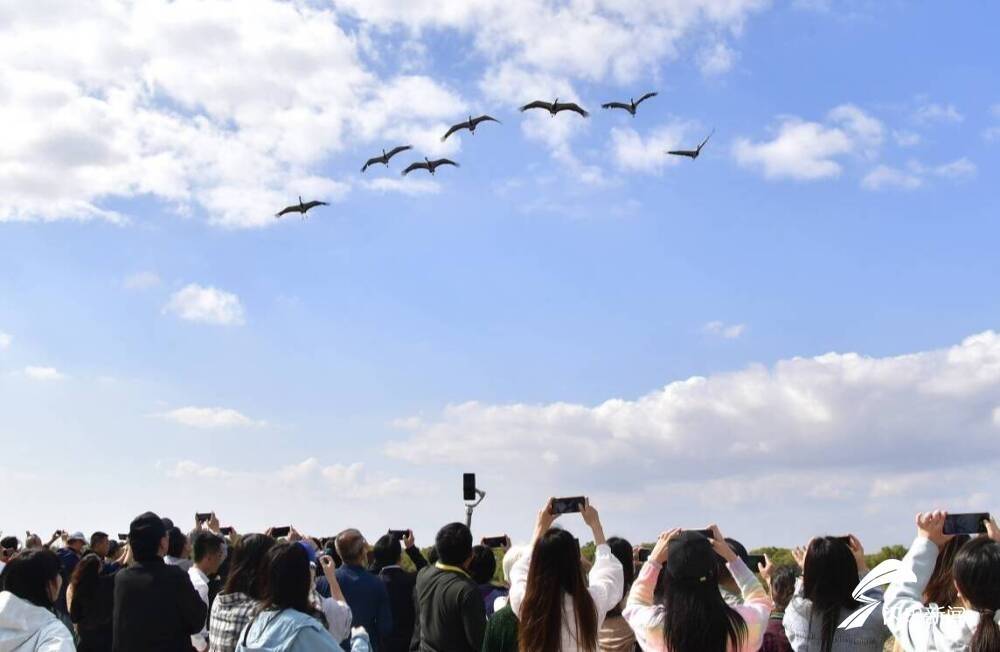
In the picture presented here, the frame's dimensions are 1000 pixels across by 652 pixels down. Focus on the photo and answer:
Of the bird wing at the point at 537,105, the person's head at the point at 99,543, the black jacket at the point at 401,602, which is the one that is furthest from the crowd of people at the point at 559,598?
the bird wing at the point at 537,105

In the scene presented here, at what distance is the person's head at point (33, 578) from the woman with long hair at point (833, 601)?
12.8ft

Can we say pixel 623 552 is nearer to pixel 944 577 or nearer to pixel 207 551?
pixel 944 577

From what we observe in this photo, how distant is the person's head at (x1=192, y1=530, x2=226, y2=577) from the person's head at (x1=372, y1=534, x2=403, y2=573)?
1561 millimetres

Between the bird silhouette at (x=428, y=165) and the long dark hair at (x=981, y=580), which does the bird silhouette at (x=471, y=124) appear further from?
the long dark hair at (x=981, y=580)

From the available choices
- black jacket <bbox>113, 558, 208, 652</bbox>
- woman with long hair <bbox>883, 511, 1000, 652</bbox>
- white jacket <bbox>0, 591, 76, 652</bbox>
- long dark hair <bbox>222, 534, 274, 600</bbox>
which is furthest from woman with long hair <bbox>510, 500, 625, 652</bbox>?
black jacket <bbox>113, 558, 208, 652</bbox>

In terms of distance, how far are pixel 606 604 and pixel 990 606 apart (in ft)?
5.55

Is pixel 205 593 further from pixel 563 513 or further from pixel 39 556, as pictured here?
pixel 563 513

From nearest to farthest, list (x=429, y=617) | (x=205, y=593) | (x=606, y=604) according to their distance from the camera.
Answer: (x=606, y=604) → (x=429, y=617) → (x=205, y=593)

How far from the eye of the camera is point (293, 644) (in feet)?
15.0

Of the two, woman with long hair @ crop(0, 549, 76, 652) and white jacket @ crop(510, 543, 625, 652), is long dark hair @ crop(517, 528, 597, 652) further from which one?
woman with long hair @ crop(0, 549, 76, 652)

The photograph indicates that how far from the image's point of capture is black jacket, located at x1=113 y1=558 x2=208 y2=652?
21.5ft

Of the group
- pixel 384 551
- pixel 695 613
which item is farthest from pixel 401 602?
pixel 695 613

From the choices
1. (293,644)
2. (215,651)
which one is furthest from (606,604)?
(215,651)

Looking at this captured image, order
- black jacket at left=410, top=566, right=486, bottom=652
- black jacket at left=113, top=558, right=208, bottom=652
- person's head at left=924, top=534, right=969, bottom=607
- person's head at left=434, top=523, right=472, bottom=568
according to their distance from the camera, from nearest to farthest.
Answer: person's head at left=924, top=534, right=969, bottom=607
black jacket at left=410, top=566, right=486, bottom=652
person's head at left=434, top=523, right=472, bottom=568
black jacket at left=113, top=558, right=208, bottom=652
